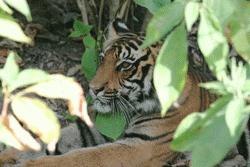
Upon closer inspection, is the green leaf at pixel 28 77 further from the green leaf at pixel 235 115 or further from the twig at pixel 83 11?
the twig at pixel 83 11

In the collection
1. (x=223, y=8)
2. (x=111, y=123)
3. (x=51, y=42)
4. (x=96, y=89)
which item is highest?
(x=223, y=8)

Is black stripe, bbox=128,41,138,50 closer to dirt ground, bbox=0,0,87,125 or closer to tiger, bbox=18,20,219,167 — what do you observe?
tiger, bbox=18,20,219,167

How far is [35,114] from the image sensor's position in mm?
1394

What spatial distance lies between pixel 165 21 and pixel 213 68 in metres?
0.13

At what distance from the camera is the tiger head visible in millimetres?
3473

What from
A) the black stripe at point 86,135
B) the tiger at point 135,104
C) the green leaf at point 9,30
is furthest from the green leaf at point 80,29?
the green leaf at point 9,30

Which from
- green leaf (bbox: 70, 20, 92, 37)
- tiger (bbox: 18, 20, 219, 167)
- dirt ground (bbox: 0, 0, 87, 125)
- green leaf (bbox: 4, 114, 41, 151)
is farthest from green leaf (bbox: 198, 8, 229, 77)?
dirt ground (bbox: 0, 0, 87, 125)

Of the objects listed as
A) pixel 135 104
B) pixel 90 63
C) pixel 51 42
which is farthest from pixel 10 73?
pixel 51 42

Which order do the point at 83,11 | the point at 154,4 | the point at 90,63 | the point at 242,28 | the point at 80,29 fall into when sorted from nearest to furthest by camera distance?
the point at 242,28 < the point at 154,4 < the point at 90,63 < the point at 80,29 < the point at 83,11

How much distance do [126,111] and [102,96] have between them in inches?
5.7

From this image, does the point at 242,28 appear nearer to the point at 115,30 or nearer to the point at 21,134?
the point at 21,134

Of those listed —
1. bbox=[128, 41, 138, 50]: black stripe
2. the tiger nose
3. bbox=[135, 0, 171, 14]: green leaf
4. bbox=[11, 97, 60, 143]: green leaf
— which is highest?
bbox=[11, 97, 60, 143]: green leaf

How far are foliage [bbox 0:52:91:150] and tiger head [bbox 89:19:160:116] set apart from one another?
1.98m

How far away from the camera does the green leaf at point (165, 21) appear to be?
4.66 ft
